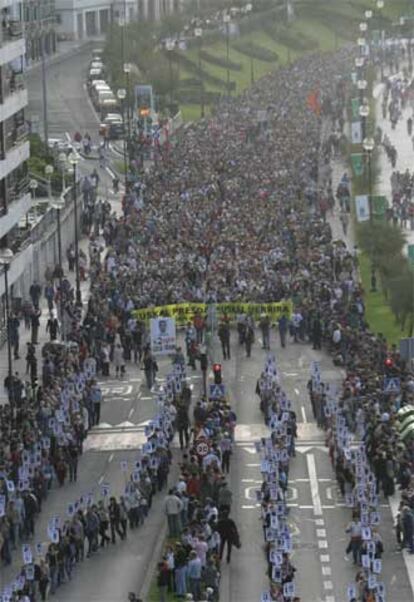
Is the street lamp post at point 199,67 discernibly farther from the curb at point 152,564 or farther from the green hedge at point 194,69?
the curb at point 152,564

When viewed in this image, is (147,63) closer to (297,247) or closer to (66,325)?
(297,247)

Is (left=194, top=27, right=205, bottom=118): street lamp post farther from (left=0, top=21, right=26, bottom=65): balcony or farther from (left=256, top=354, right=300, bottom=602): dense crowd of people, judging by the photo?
(left=256, top=354, right=300, bottom=602): dense crowd of people

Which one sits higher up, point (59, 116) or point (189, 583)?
point (189, 583)

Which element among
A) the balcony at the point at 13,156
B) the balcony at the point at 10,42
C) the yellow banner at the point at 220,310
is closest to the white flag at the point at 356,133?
the balcony at the point at 13,156

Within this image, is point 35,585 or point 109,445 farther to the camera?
point 109,445

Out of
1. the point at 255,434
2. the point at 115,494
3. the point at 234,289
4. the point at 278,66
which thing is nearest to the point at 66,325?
the point at 234,289

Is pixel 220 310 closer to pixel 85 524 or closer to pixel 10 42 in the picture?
pixel 10 42

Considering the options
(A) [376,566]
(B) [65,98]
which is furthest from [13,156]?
(B) [65,98]
